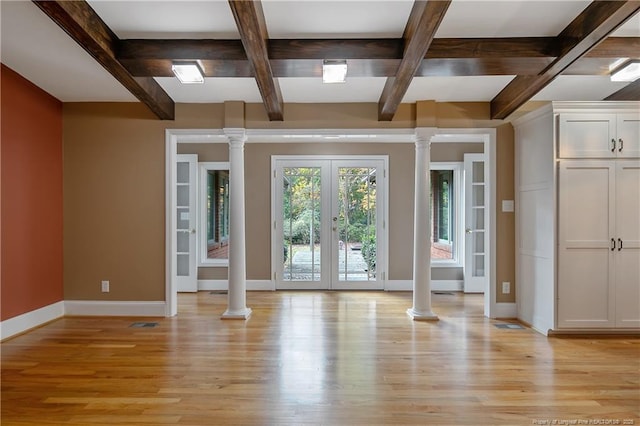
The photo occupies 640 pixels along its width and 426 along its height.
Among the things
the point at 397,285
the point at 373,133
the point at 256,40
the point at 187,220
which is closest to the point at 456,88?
the point at 373,133

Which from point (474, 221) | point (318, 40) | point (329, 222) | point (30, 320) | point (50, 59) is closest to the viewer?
point (318, 40)

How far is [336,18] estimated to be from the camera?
2.44m

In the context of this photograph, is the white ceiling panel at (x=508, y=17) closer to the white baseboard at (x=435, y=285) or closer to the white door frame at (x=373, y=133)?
the white door frame at (x=373, y=133)

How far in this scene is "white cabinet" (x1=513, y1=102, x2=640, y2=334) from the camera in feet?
10.4

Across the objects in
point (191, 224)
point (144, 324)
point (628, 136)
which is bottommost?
point (144, 324)

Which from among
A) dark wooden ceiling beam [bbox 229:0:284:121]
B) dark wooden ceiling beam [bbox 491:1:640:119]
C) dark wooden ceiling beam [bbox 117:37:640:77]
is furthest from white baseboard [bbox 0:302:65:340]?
dark wooden ceiling beam [bbox 491:1:640:119]

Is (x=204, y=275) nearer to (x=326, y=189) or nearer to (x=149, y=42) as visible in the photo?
(x=326, y=189)

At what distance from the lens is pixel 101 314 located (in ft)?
12.9

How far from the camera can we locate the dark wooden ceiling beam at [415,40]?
2.09 meters

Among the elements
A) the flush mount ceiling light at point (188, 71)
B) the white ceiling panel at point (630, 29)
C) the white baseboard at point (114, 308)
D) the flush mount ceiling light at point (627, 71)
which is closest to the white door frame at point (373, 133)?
the white baseboard at point (114, 308)

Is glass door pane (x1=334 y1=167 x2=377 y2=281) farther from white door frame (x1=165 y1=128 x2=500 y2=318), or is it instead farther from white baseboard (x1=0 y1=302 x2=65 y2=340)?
white baseboard (x1=0 y1=302 x2=65 y2=340)

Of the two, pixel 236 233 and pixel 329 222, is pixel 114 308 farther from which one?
pixel 329 222

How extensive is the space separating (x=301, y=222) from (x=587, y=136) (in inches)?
142

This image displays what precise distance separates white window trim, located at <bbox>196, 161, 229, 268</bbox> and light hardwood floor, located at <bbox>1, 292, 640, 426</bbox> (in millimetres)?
1596
